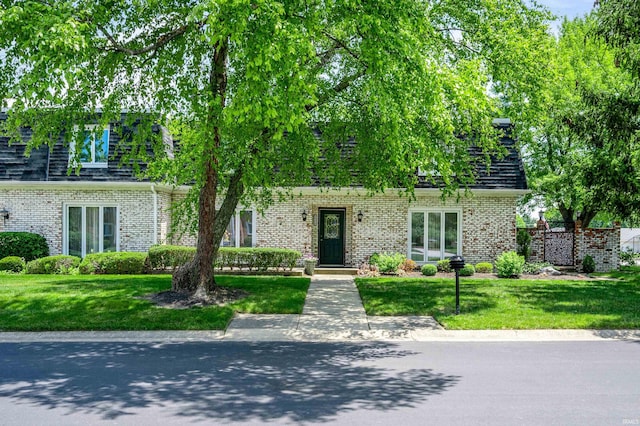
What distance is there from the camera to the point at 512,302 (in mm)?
13820

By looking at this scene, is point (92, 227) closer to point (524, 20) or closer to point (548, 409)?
point (524, 20)

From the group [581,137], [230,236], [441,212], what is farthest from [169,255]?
[581,137]

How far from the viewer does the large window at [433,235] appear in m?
22.5

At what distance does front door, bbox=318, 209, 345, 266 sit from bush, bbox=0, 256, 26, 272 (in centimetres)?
1054

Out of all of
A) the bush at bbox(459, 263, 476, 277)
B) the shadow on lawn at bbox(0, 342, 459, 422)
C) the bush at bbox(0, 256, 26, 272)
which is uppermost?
the bush at bbox(0, 256, 26, 272)

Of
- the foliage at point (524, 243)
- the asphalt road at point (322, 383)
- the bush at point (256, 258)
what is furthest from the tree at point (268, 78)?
the foliage at point (524, 243)

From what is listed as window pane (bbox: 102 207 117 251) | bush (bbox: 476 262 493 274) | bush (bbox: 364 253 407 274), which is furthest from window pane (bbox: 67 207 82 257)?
bush (bbox: 476 262 493 274)

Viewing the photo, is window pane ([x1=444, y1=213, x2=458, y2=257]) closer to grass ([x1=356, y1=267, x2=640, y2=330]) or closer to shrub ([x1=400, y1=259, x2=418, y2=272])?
shrub ([x1=400, y1=259, x2=418, y2=272])

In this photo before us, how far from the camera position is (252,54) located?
372 inches

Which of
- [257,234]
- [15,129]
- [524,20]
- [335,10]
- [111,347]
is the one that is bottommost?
[111,347]

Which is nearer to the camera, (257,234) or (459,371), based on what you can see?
(459,371)

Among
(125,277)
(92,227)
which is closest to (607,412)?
(125,277)

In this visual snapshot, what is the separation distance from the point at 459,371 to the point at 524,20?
10026mm

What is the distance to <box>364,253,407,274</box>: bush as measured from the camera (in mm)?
20500
